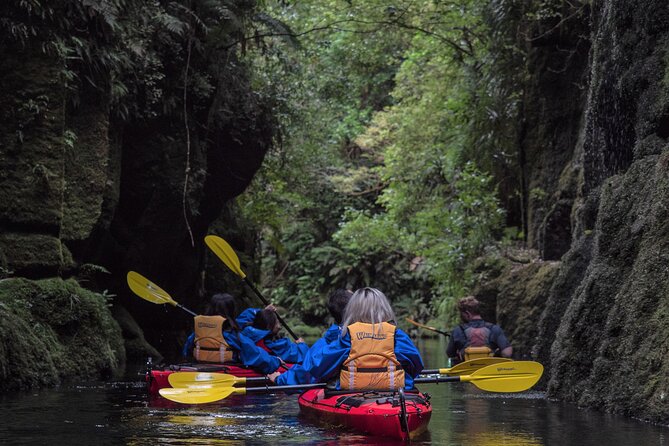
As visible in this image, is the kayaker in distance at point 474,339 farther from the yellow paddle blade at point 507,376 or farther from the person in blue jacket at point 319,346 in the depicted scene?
the person in blue jacket at point 319,346

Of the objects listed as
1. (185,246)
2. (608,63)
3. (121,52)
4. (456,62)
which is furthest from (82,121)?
(456,62)

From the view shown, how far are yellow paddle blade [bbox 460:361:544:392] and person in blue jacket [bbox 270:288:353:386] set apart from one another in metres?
1.31

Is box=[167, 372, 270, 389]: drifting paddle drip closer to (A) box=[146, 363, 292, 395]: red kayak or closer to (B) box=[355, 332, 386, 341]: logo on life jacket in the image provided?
(B) box=[355, 332, 386, 341]: logo on life jacket

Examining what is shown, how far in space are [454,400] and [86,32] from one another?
7.16 meters

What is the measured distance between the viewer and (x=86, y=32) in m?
12.8

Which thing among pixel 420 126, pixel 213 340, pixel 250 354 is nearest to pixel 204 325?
pixel 213 340

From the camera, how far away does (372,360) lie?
6930mm

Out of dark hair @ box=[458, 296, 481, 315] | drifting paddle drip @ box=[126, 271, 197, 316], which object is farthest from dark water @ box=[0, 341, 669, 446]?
drifting paddle drip @ box=[126, 271, 197, 316]

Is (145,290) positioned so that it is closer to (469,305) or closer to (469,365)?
(469,305)

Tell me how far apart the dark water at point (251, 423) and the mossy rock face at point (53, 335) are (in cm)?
38

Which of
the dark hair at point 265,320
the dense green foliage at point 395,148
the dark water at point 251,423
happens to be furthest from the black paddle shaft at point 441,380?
the dense green foliage at point 395,148

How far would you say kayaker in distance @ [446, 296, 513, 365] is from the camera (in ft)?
34.1

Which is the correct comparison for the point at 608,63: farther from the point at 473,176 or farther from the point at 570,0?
the point at 473,176

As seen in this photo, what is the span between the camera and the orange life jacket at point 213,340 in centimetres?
1073
